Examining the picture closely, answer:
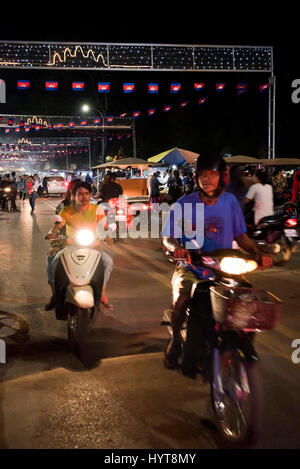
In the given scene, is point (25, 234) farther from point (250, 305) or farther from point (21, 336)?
point (250, 305)

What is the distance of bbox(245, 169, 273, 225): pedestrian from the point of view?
970cm

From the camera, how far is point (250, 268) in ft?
11.8

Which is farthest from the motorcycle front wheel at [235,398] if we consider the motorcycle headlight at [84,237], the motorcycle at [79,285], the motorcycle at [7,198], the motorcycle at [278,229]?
the motorcycle at [7,198]

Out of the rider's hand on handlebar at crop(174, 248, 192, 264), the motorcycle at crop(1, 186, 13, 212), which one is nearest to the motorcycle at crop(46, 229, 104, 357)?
the rider's hand on handlebar at crop(174, 248, 192, 264)

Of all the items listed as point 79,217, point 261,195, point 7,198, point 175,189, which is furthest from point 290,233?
point 7,198

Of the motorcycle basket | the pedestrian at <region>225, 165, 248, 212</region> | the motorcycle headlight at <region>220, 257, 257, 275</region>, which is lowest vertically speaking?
the motorcycle basket

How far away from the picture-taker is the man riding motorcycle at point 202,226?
4035 mm

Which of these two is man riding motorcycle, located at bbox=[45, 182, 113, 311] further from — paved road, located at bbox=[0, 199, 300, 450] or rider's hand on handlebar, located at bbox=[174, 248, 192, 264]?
rider's hand on handlebar, located at bbox=[174, 248, 192, 264]

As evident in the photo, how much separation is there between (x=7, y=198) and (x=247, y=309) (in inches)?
931

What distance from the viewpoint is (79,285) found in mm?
5164

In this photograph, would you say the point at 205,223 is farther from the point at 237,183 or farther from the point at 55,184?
the point at 55,184

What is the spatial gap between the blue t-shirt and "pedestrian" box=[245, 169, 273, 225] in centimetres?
572
